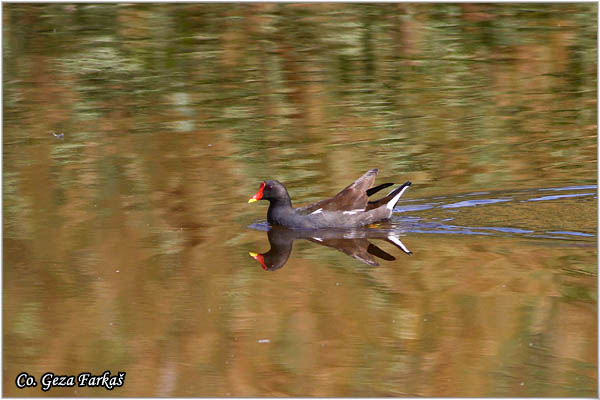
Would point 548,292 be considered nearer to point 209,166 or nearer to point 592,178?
point 592,178

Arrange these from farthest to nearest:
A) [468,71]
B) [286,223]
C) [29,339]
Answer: [468,71], [286,223], [29,339]

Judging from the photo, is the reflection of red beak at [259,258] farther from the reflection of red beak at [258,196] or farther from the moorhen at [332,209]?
the reflection of red beak at [258,196]

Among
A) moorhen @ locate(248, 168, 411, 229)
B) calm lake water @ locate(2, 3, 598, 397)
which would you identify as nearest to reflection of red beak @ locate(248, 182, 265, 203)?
moorhen @ locate(248, 168, 411, 229)

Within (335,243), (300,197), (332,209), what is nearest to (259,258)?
(335,243)

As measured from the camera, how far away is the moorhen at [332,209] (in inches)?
403

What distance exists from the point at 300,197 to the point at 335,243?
1.40 meters

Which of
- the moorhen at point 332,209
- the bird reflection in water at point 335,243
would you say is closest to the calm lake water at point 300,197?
the bird reflection in water at point 335,243

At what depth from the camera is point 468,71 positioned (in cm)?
1611

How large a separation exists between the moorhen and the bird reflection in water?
0.09 metres

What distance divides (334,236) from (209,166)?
2529 millimetres

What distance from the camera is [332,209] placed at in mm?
10266

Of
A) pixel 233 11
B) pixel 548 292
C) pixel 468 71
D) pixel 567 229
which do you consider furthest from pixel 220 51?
pixel 548 292

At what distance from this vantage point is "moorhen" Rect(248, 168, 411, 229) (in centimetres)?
1024

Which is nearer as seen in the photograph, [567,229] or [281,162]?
[567,229]
